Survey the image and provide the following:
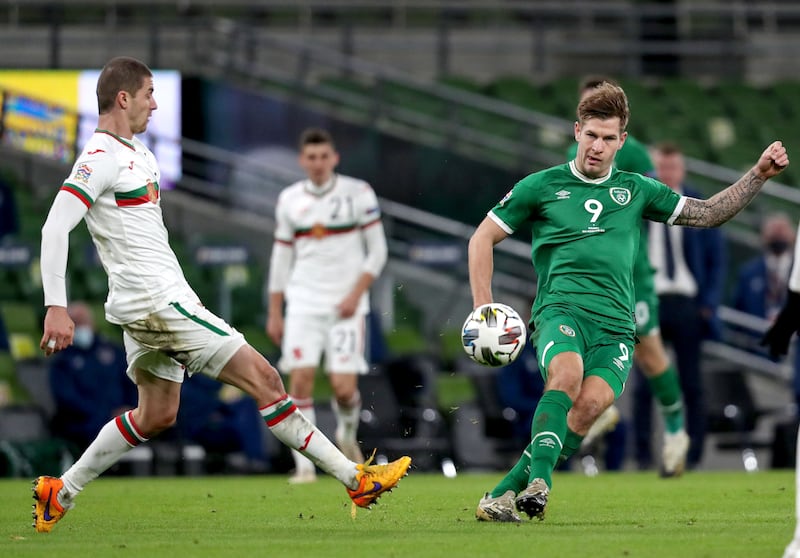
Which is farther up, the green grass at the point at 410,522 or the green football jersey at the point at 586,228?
the green football jersey at the point at 586,228

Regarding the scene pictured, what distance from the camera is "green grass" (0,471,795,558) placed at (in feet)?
22.4

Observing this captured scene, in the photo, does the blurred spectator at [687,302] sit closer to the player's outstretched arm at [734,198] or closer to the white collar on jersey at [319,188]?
the white collar on jersey at [319,188]

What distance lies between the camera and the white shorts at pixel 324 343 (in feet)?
42.0

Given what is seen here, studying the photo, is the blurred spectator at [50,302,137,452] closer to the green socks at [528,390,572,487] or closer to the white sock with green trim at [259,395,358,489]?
the white sock with green trim at [259,395,358,489]

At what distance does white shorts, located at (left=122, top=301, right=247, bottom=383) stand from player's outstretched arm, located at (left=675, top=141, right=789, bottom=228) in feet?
7.87

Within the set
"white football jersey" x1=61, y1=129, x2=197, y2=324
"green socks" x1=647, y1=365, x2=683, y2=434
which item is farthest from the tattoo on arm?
"green socks" x1=647, y1=365, x2=683, y2=434

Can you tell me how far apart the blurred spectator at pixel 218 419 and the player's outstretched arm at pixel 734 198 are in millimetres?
7191

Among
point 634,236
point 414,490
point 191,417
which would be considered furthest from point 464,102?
point 634,236

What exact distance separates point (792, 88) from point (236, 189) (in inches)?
397

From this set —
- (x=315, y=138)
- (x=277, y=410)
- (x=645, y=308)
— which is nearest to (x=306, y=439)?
(x=277, y=410)

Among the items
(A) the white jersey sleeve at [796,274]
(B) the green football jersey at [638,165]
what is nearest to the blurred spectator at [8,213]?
(B) the green football jersey at [638,165]

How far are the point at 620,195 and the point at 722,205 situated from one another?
516mm

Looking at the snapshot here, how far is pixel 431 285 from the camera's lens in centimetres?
1753

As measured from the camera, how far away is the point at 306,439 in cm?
804
